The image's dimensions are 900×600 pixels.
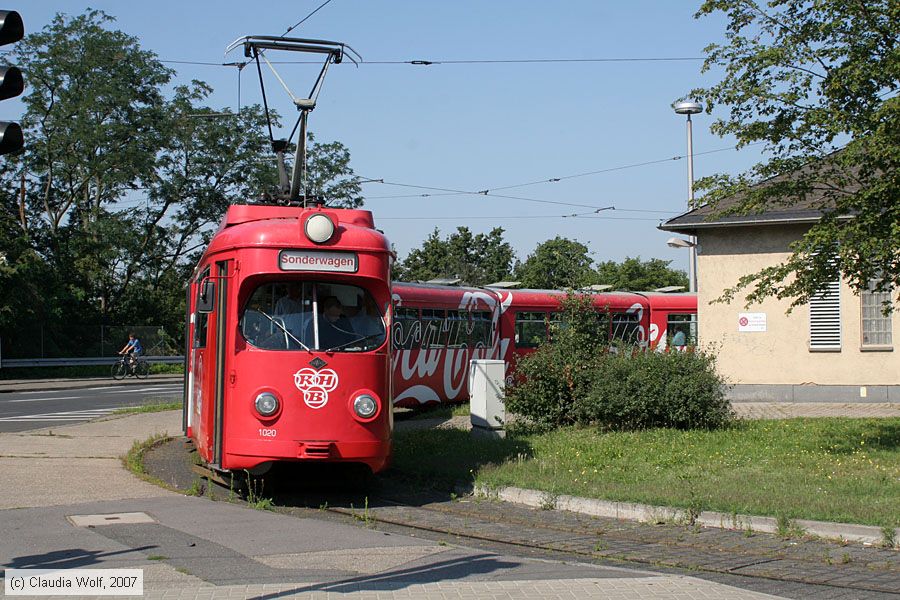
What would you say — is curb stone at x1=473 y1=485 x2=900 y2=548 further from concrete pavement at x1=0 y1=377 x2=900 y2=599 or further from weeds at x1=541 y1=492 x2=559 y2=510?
concrete pavement at x1=0 y1=377 x2=900 y2=599

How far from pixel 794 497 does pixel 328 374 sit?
15.9ft

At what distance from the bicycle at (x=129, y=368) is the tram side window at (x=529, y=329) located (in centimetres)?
2005

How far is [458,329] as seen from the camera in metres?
24.1

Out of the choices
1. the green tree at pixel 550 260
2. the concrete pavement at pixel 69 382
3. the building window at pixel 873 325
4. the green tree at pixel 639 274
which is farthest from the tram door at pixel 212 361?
the green tree at pixel 639 274

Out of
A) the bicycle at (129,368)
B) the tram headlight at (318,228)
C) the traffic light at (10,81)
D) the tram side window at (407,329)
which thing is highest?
the traffic light at (10,81)

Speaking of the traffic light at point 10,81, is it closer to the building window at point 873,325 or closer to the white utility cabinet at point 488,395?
the white utility cabinet at point 488,395

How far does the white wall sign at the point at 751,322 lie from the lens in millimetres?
21750

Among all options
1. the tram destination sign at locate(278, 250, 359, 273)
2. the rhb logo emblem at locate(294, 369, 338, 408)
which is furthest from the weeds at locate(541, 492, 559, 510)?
the tram destination sign at locate(278, 250, 359, 273)

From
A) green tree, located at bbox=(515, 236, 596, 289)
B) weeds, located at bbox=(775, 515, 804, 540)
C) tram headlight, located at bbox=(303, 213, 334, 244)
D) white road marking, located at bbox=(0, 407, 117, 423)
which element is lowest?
weeds, located at bbox=(775, 515, 804, 540)

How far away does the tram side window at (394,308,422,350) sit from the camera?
21641mm

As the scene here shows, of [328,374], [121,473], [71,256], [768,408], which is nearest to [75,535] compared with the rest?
[328,374]

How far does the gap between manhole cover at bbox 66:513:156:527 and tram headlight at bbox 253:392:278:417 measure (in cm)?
151

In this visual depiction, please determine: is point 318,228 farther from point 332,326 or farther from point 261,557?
point 261,557

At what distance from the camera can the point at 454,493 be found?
11883mm
